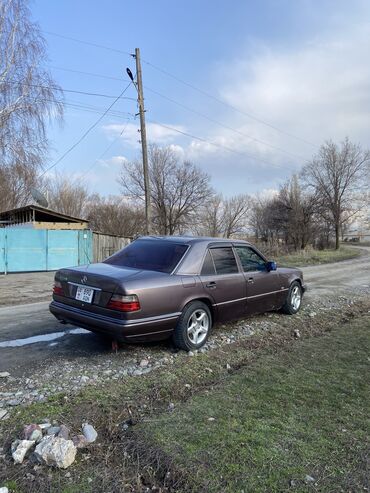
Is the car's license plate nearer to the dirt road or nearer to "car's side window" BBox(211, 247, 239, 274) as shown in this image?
the dirt road

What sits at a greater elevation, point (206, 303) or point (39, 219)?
point (39, 219)

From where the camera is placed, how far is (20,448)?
277 centimetres

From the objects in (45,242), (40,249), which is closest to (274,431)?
(40,249)

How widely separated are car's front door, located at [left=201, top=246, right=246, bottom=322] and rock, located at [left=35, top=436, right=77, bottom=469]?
9.85 ft

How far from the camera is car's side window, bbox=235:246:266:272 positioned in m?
6.40

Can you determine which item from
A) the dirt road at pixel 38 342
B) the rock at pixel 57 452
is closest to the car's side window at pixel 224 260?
the dirt road at pixel 38 342

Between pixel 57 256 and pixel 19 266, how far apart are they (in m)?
1.83

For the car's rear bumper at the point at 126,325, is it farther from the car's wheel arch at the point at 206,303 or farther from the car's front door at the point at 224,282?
the car's front door at the point at 224,282

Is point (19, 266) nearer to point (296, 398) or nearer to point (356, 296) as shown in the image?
point (356, 296)

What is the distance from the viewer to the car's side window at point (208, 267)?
556cm

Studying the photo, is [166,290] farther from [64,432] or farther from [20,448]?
[20,448]

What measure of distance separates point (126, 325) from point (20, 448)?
74.1 inches

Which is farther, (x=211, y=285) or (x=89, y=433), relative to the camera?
(x=211, y=285)

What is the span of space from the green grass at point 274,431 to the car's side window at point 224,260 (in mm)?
1683
